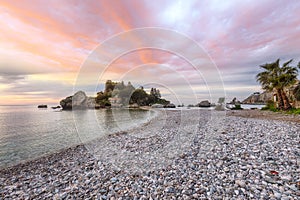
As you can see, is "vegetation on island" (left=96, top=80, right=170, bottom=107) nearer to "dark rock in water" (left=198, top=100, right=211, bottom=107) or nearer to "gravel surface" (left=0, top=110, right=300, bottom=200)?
"dark rock in water" (left=198, top=100, right=211, bottom=107)

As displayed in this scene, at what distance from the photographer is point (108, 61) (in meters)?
12.6

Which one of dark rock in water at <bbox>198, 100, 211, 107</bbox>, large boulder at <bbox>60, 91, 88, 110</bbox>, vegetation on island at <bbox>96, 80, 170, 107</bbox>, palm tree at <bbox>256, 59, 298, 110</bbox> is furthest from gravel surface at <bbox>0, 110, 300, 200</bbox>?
large boulder at <bbox>60, 91, 88, 110</bbox>

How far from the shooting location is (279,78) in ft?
70.7

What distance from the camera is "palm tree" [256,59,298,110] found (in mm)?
21045

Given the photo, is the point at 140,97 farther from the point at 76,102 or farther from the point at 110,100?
the point at 76,102

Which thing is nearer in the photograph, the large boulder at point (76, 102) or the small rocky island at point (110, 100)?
the small rocky island at point (110, 100)

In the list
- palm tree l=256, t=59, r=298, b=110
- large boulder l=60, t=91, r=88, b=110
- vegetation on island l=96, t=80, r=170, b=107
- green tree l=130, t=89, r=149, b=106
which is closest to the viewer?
palm tree l=256, t=59, r=298, b=110

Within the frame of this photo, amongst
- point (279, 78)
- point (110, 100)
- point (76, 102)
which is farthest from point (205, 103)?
point (76, 102)

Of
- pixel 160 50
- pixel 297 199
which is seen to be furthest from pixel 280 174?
pixel 160 50

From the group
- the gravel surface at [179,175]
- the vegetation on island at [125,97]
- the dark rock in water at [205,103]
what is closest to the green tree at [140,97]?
the vegetation on island at [125,97]

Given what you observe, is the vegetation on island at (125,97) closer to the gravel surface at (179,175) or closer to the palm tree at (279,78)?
the palm tree at (279,78)

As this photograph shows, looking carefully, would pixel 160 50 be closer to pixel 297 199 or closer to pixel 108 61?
pixel 108 61

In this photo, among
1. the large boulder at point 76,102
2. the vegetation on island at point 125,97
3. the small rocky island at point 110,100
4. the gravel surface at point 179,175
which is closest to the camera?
the gravel surface at point 179,175

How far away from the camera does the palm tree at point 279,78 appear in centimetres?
2105
